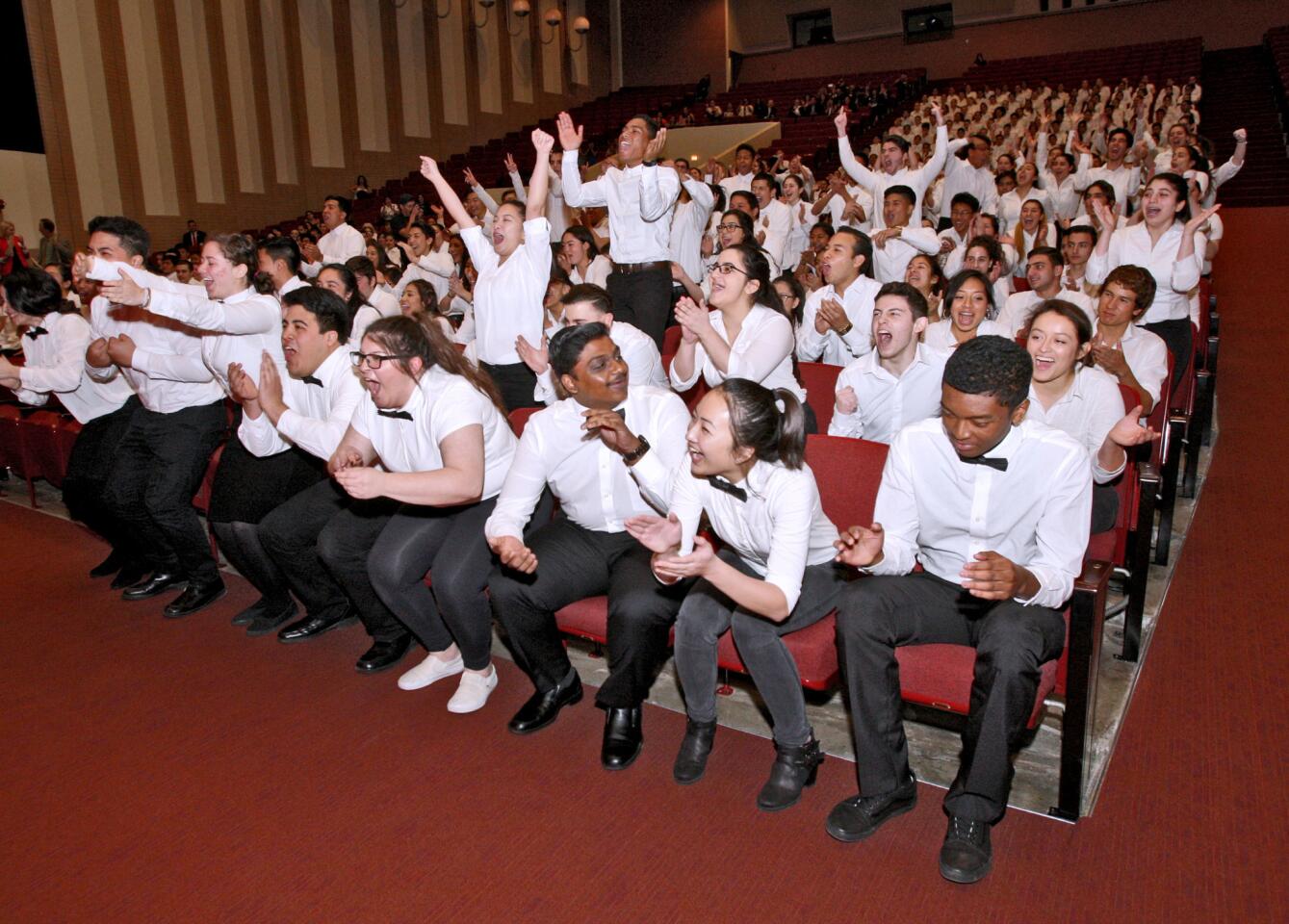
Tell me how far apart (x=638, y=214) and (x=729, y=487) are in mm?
2587

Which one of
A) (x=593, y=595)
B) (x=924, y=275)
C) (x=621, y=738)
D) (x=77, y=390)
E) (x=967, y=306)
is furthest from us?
(x=924, y=275)

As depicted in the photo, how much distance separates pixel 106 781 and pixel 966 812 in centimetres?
214

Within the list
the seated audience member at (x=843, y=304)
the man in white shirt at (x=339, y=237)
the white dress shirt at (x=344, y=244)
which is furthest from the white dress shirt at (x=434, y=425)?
the white dress shirt at (x=344, y=244)

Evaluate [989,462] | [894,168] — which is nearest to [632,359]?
[989,462]

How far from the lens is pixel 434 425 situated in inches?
102

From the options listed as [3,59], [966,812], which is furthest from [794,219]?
[3,59]

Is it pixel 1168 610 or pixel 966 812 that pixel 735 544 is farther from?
pixel 1168 610

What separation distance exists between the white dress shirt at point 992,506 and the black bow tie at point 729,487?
339mm

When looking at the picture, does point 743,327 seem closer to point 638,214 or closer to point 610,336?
point 610,336

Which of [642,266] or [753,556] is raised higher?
[642,266]

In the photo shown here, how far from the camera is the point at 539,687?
8.57 ft

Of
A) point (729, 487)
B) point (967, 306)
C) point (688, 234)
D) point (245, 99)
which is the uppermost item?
point (245, 99)

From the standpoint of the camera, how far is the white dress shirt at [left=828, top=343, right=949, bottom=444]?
303 centimetres

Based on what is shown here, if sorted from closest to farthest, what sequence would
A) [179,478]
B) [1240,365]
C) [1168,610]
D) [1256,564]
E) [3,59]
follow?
[1168,610]
[1256,564]
[179,478]
[1240,365]
[3,59]
